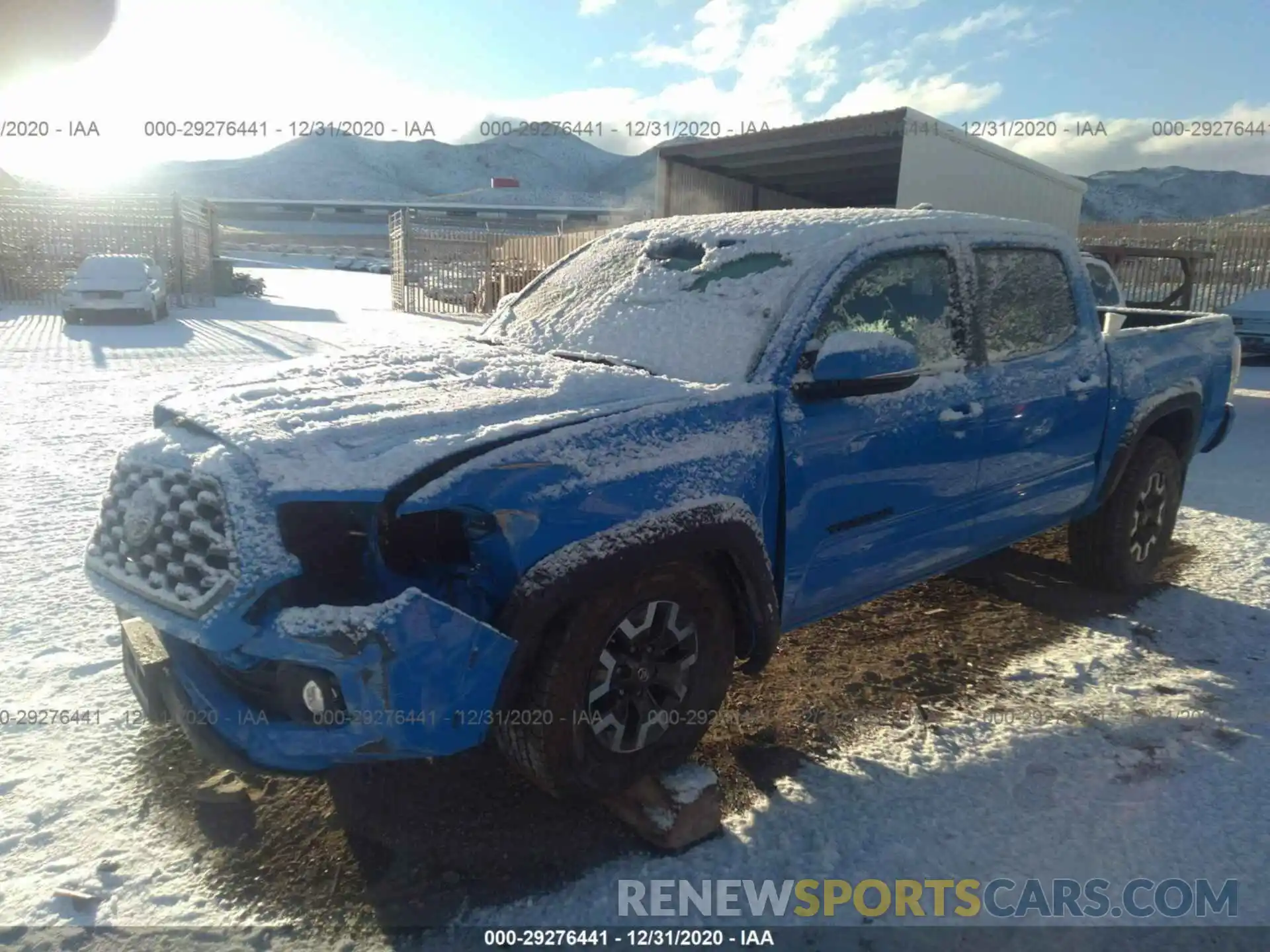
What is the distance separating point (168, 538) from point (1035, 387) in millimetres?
3385

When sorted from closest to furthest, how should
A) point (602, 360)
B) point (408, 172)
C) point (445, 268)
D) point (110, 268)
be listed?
point (602, 360) → point (110, 268) → point (445, 268) → point (408, 172)

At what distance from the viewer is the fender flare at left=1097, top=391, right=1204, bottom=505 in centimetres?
442

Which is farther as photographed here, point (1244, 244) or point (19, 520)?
point (1244, 244)

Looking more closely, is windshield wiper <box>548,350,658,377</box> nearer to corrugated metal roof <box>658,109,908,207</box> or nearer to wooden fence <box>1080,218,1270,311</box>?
corrugated metal roof <box>658,109,908,207</box>

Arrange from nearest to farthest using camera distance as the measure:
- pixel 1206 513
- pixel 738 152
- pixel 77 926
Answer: pixel 77 926 → pixel 1206 513 → pixel 738 152

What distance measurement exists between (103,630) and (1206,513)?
22.8ft

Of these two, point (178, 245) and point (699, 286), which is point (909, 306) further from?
point (178, 245)

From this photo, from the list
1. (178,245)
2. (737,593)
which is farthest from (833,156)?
(178,245)

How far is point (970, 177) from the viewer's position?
365 inches

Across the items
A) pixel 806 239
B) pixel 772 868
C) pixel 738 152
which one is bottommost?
pixel 772 868

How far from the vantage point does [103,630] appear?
3828 mm

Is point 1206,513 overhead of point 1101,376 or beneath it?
beneath

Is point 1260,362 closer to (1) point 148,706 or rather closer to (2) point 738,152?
(2) point 738,152

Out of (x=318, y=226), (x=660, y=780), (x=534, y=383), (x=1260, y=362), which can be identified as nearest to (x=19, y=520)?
(x=534, y=383)
